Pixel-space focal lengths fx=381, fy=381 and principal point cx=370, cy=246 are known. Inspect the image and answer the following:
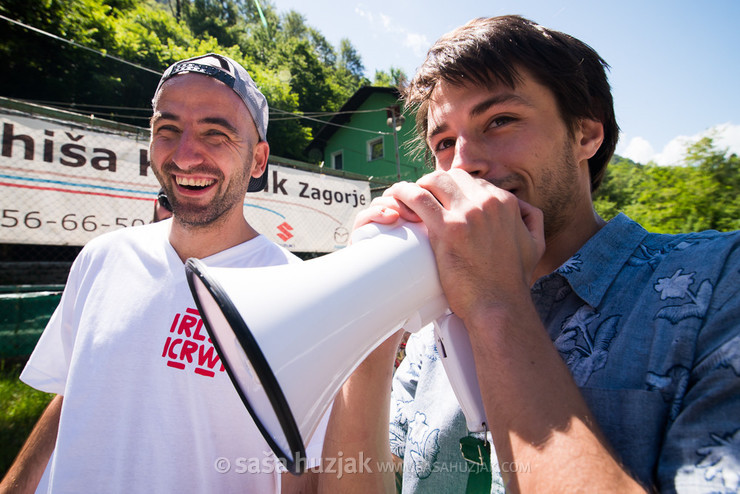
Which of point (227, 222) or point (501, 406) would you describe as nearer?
point (501, 406)

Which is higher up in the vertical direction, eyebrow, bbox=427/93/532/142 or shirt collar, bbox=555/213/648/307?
eyebrow, bbox=427/93/532/142

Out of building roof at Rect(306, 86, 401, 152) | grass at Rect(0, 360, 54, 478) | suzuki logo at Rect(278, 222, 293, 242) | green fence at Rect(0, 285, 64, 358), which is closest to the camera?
grass at Rect(0, 360, 54, 478)

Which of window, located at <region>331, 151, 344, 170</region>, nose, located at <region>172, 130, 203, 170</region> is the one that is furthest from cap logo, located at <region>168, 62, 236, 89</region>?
Result: window, located at <region>331, 151, 344, 170</region>

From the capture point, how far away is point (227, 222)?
188 cm

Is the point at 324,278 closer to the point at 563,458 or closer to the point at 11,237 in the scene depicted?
the point at 563,458

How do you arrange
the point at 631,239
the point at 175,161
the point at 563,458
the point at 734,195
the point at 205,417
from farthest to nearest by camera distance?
the point at 734,195
the point at 175,161
the point at 205,417
the point at 631,239
the point at 563,458

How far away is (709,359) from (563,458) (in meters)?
0.35

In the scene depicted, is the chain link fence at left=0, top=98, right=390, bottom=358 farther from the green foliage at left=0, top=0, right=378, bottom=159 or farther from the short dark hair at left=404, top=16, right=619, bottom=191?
the short dark hair at left=404, top=16, right=619, bottom=191

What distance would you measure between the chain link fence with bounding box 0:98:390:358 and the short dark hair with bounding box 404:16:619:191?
5.29 m

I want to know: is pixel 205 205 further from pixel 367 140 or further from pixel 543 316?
pixel 367 140

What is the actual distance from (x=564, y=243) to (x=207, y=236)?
1.52m

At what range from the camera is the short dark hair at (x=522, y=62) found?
4.04 ft

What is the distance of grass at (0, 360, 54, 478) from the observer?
122 inches

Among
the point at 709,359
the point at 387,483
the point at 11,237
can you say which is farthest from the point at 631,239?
the point at 11,237
